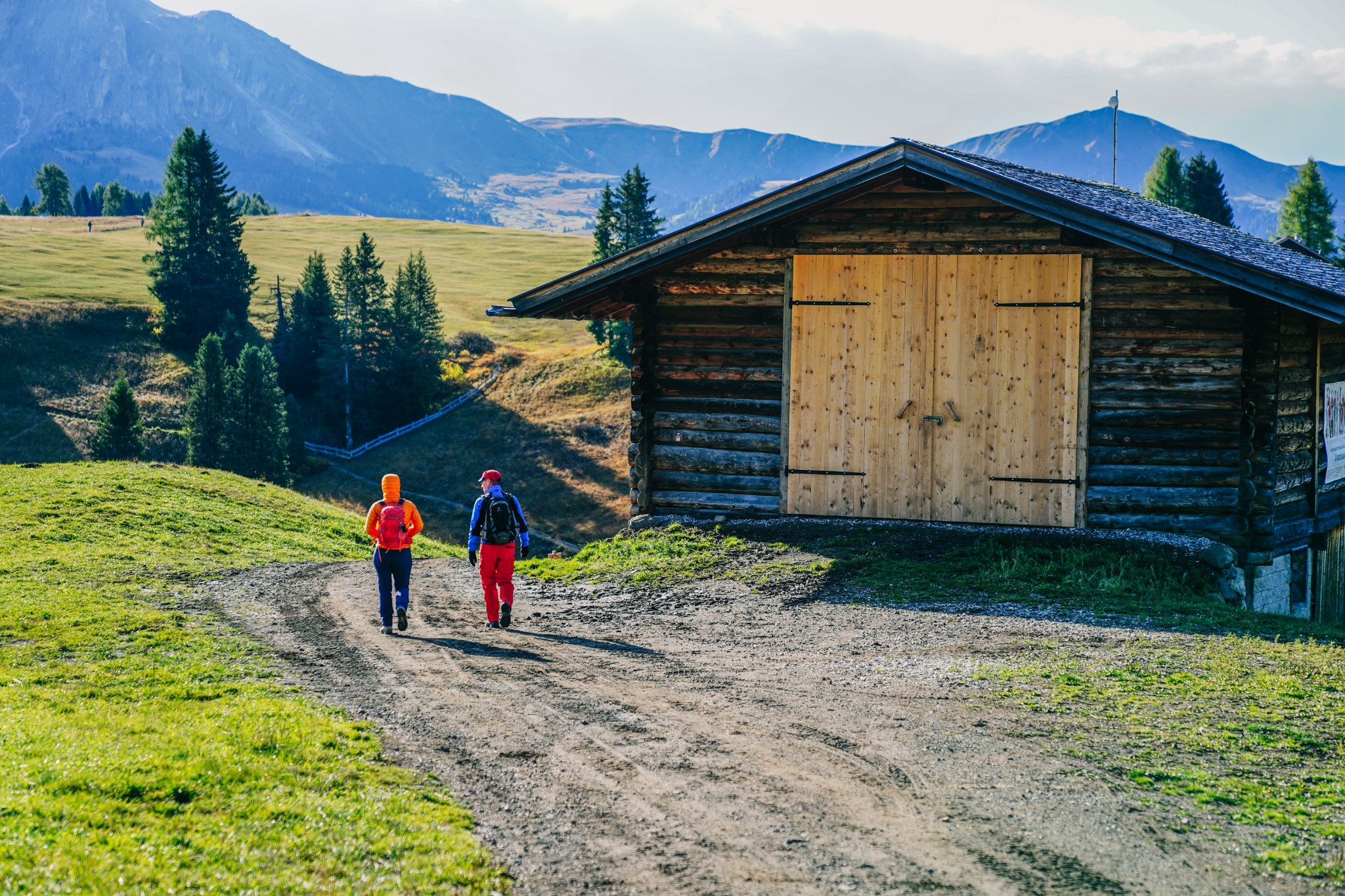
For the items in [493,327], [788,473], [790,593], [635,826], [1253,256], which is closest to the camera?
[635,826]

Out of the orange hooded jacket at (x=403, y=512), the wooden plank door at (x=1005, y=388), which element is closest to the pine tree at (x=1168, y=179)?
the wooden plank door at (x=1005, y=388)

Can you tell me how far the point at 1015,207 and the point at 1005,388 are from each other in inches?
104

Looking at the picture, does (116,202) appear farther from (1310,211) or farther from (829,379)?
(829,379)

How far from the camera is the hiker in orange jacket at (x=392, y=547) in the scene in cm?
1262

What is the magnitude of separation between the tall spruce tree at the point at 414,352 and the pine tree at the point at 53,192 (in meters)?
93.2

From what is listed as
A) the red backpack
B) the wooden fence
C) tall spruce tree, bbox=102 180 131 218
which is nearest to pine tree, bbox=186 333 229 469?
the wooden fence

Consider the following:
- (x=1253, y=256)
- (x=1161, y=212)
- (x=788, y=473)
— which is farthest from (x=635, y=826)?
(x=1161, y=212)

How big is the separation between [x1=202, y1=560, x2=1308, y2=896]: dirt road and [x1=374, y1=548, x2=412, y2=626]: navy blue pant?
0.34 m

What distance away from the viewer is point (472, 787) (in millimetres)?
7031

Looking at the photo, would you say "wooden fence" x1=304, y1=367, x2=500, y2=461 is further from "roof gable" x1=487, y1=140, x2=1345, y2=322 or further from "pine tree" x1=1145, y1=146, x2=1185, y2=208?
"pine tree" x1=1145, y1=146, x2=1185, y2=208

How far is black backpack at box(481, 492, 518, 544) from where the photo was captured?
12.7 m

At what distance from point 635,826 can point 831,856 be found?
1170 millimetres

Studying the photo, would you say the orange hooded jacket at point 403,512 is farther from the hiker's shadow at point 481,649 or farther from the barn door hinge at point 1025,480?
the barn door hinge at point 1025,480

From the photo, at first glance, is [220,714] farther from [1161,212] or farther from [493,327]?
[493,327]
